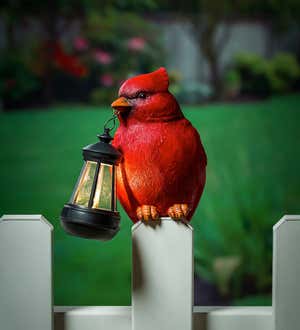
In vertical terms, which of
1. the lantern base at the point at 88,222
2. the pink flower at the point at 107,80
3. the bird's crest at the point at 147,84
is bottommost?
the lantern base at the point at 88,222

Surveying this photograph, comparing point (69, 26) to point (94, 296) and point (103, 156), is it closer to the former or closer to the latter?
point (94, 296)

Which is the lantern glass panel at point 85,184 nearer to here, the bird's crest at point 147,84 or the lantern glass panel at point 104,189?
the lantern glass panel at point 104,189

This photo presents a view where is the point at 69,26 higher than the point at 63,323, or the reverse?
the point at 69,26

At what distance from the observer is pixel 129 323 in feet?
3.05

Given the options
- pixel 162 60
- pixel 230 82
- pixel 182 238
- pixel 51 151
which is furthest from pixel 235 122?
pixel 182 238

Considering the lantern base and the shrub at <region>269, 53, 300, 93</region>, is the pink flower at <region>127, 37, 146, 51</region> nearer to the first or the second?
the shrub at <region>269, 53, 300, 93</region>

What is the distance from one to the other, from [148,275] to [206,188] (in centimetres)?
132

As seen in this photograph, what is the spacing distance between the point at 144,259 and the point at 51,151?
1392mm

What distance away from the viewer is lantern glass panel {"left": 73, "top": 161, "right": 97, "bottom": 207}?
91 centimetres

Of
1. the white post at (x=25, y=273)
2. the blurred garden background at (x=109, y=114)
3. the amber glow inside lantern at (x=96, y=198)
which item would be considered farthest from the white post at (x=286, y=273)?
the blurred garden background at (x=109, y=114)

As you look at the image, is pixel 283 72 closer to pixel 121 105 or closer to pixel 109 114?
pixel 109 114

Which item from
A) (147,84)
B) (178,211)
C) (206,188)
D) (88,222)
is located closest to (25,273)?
(88,222)

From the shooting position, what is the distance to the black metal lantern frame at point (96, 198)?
864 mm

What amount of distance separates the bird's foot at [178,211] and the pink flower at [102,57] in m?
1.38
